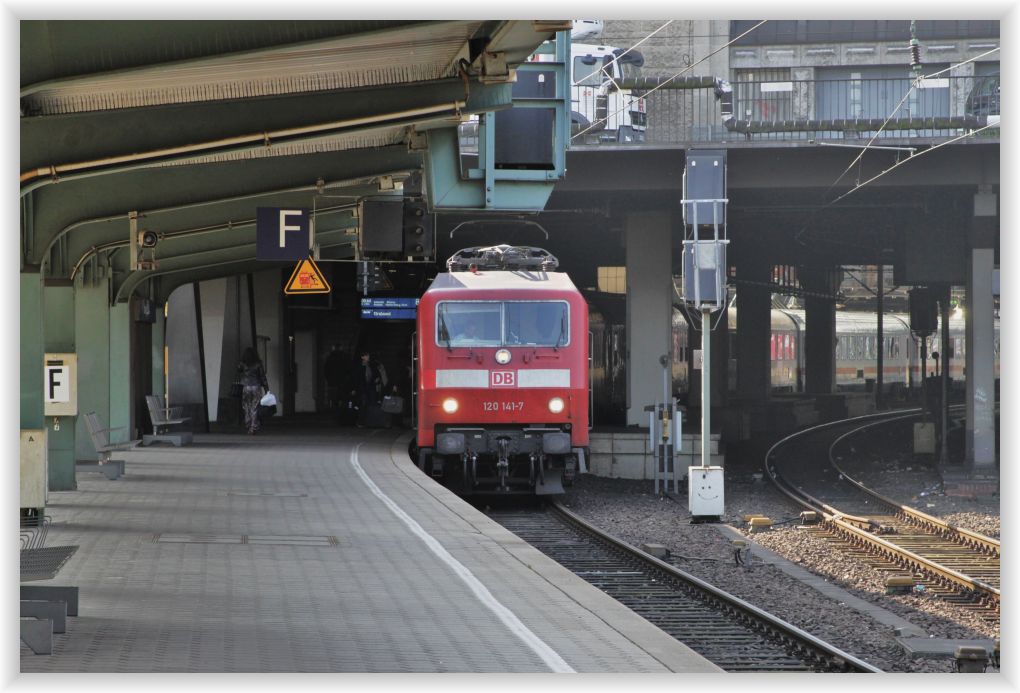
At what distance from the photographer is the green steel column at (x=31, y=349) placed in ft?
37.8

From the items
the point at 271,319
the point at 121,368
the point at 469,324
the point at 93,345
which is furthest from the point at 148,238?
the point at 271,319

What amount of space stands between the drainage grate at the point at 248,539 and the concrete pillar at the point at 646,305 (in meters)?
16.4

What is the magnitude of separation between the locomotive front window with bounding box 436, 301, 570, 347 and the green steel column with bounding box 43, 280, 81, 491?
5.27 meters

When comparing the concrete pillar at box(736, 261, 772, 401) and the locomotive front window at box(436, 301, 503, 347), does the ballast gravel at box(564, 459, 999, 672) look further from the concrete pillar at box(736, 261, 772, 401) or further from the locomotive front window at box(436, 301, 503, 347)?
the concrete pillar at box(736, 261, 772, 401)

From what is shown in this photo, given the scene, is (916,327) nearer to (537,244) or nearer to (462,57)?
(537,244)

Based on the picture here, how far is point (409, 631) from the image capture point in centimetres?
776

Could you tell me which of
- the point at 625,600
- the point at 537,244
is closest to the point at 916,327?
the point at 537,244

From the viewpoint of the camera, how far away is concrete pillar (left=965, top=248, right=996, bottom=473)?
25.3 m

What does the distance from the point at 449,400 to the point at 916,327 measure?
20.5m

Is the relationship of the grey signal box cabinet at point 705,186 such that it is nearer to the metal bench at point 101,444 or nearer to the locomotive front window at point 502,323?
the locomotive front window at point 502,323

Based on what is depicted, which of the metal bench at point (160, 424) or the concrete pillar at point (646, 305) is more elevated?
the concrete pillar at point (646, 305)

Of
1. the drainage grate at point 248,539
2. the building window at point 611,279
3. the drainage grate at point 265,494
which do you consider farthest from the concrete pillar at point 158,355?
the building window at point 611,279

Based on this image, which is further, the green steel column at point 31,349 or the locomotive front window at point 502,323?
the locomotive front window at point 502,323

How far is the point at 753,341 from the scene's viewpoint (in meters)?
43.5
